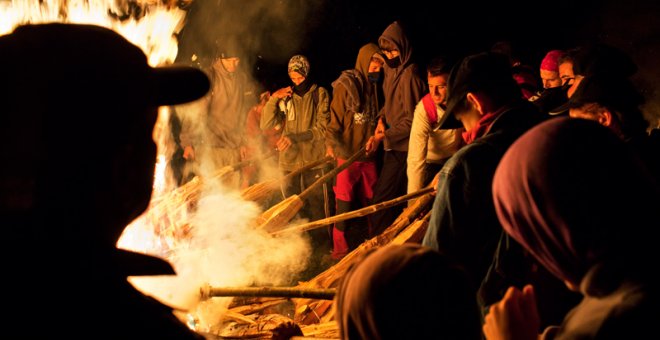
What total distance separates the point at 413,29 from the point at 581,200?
32.0 feet

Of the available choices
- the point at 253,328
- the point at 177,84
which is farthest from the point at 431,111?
the point at 177,84

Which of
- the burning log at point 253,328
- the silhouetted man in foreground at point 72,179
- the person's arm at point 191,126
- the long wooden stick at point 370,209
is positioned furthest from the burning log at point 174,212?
the silhouetted man in foreground at point 72,179

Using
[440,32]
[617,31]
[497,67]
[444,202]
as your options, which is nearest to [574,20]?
[617,31]

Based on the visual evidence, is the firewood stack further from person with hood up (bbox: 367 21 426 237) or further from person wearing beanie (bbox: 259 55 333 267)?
person wearing beanie (bbox: 259 55 333 267)

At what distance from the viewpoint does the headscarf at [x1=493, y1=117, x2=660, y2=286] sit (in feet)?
5.21

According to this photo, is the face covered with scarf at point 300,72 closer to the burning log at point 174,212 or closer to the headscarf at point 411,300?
the burning log at point 174,212

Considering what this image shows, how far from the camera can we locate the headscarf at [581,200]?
159 cm

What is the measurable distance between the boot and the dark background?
2938 mm

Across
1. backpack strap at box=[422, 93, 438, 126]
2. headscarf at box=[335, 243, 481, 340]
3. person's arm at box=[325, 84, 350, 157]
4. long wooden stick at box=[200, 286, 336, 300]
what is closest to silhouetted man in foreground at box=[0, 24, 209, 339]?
headscarf at box=[335, 243, 481, 340]

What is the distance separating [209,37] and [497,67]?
957cm

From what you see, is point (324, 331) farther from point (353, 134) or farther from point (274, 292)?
point (353, 134)

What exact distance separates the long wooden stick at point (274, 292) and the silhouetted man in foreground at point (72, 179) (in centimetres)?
265

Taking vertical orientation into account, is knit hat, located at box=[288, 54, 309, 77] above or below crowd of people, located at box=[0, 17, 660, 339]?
above

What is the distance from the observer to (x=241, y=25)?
1216cm
